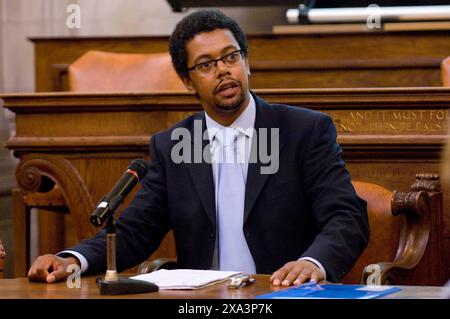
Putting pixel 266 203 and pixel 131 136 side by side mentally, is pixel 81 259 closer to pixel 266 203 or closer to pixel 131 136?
pixel 266 203

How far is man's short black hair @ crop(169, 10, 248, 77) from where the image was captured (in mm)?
3383

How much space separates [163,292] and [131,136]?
200 centimetres

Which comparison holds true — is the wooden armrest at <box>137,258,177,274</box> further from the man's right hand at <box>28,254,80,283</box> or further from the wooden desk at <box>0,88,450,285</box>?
the wooden desk at <box>0,88,450,285</box>

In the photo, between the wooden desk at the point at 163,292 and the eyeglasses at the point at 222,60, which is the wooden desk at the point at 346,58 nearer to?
the eyeglasses at the point at 222,60

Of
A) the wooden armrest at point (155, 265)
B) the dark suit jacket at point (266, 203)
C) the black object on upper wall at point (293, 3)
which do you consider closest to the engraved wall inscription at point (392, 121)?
the dark suit jacket at point (266, 203)

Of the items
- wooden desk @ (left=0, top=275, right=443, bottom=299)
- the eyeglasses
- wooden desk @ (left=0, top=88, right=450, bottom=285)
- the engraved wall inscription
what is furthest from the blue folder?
the engraved wall inscription

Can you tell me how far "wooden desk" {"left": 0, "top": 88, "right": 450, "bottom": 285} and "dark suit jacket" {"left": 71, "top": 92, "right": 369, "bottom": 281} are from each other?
31.6 inches

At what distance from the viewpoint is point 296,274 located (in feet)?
8.38

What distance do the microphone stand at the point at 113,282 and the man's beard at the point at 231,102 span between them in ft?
3.28

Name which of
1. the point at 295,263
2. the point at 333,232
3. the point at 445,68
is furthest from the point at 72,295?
the point at 445,68

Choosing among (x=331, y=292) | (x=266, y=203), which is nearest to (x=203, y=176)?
(x=266, y=203)

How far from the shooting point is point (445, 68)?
4.63 meters

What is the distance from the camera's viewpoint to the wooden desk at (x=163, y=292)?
7.47 feet

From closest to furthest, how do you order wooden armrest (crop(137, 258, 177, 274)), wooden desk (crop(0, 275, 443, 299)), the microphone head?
wooden desk (crop(0, 275, 443, 299)), the microphone head, wooden armrest (crop(137, 258, 177, 274))
